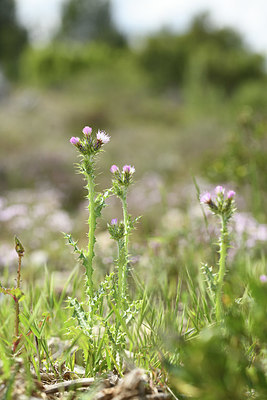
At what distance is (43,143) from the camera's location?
14867 mm

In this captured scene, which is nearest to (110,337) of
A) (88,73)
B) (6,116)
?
(6,116)

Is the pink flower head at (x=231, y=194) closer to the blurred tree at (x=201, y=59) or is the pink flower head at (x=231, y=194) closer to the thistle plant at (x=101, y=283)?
the thistle plant at (x=101, y=283)

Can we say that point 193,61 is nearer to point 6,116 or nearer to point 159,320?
point 6,116

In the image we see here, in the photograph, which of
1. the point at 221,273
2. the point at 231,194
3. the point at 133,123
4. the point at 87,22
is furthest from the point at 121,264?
the point at 87,22

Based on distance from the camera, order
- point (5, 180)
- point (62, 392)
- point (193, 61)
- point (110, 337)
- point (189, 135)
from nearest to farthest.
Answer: point (62, 392), point (110, 337), point (5, 180), point (189, 135), point (193, 61)

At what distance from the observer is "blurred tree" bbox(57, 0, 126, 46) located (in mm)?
50406

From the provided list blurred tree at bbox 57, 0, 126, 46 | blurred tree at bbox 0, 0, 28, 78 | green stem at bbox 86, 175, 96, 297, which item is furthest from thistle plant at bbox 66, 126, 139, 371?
blurred tree at bbox 57, 0, 126, 46

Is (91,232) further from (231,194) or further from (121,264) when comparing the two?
(231,194)

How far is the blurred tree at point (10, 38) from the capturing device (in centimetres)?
4356

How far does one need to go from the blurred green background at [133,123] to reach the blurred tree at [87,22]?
131 mm

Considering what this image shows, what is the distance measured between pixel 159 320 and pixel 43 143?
14007 mm

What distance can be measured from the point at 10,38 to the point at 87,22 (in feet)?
40.2

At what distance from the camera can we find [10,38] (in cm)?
4359

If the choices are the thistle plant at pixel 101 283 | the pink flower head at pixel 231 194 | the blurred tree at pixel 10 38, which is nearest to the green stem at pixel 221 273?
the pink flower head at pixel 231 194
